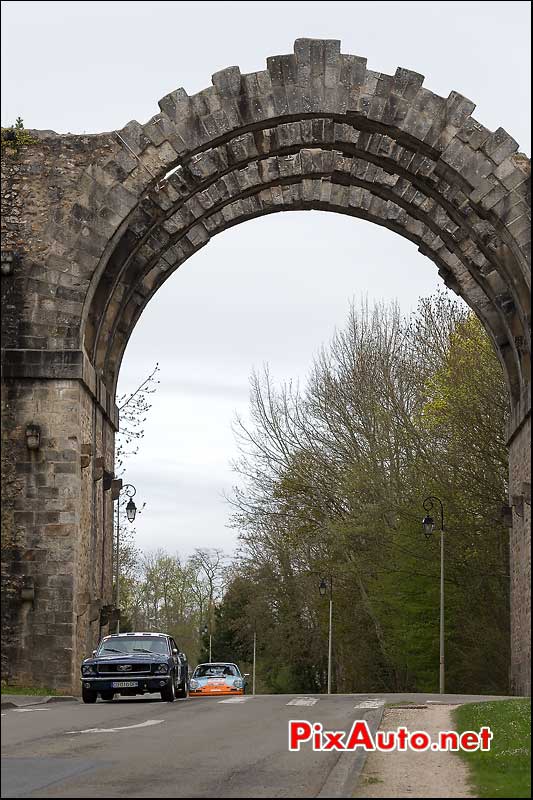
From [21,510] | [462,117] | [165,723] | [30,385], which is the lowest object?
[165,723]

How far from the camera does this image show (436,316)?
44.9 meters

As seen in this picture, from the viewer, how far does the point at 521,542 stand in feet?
91.2

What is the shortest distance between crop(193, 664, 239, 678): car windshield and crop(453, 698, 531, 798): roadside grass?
17187mm

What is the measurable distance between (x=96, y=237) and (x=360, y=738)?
1420 centimetres

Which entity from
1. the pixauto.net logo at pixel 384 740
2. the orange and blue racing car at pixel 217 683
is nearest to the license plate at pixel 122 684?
the pixauto.net logo at pixel 384 740

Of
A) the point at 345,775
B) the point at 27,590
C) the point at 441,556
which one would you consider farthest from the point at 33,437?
the point at 345,775

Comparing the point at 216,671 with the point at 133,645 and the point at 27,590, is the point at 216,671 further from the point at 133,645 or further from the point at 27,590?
the point at 133,645

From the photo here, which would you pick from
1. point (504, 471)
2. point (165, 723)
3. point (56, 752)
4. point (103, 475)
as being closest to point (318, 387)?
point (504, 471)

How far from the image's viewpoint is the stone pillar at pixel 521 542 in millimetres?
26156

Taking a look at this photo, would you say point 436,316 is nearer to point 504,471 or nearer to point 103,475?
point 504,471

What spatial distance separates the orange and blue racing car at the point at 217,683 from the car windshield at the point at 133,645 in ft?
37.1

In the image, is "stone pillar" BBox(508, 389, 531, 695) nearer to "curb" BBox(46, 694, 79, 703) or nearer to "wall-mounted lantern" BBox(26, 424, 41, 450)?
"curb" BBox(46, 694, 79, 703)

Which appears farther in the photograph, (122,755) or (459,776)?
(122,755)

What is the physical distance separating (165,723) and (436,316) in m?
30.6
